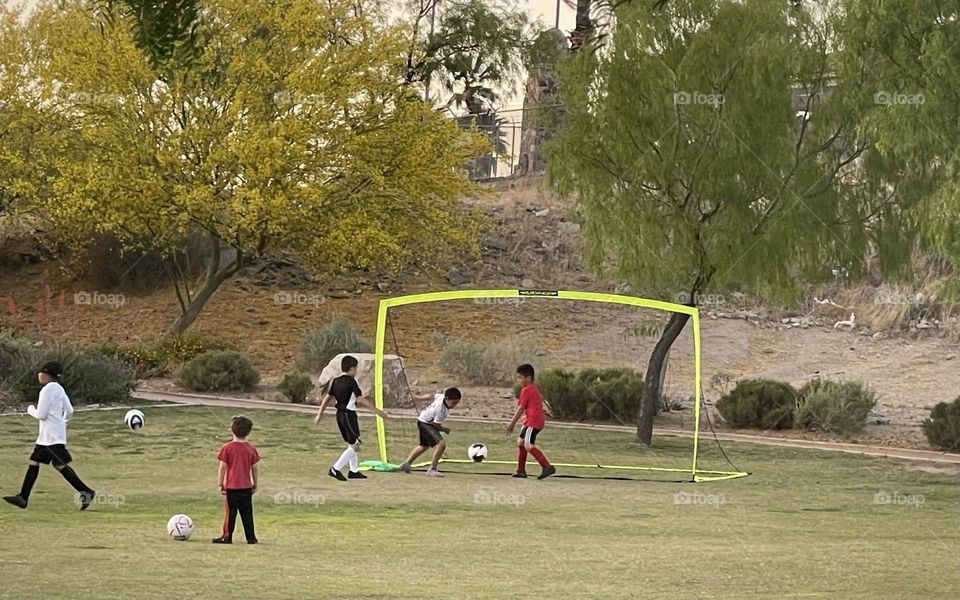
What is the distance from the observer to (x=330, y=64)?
39938 millimetres

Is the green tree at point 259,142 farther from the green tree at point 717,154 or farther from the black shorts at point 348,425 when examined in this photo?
the black shorts at point 348,425

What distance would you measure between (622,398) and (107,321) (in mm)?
20834

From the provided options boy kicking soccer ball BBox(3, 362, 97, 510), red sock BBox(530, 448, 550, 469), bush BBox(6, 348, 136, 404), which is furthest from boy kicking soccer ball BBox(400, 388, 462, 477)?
bush BBox(6, 348, 136, 404)

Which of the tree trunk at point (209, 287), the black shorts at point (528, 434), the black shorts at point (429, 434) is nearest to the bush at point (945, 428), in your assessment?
the black shorts at point (528, 434)

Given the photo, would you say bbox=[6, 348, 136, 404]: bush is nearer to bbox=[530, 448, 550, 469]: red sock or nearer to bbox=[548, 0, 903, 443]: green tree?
bbox=[548, 0, 903, 443]: green tree

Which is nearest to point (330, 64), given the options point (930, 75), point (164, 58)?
point (930, 75)

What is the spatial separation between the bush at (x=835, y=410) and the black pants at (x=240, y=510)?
19585mm

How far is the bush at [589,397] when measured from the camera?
105 ft

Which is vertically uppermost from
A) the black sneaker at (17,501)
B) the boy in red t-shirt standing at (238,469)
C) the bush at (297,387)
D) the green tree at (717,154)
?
the green tree at (717,154)

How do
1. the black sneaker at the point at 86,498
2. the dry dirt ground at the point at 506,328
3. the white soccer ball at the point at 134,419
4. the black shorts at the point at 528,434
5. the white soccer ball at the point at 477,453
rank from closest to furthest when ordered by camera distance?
1. the black sneaker at the point at 86,498
2. the black shorts at the point at 528,434
3. the white soccer ball at the point at 477,453
4. the white soccer ball at the point at 134,419
5. the dry dirt ground at the point at 506,328

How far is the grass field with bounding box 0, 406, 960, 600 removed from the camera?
11.2m

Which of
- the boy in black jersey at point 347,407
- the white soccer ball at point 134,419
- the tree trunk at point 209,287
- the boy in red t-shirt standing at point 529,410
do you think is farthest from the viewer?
the tree trunk at point 209,287

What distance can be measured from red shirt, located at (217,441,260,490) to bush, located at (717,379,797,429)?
790 inches

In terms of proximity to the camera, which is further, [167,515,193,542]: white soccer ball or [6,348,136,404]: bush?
[6,348,136,404]: bush
